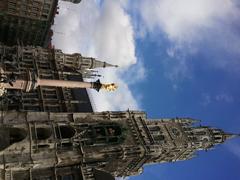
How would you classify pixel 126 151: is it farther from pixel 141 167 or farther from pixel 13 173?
pixel 13 173

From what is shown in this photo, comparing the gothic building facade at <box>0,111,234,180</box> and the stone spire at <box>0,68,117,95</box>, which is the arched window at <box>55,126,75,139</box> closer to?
the gothic building facade at <box>0,111,234,180</box>

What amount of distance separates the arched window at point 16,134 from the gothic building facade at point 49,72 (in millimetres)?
14041

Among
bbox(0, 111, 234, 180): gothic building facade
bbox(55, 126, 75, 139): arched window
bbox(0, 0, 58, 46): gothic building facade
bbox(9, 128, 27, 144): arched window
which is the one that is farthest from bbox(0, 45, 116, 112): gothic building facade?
bbox(9, 128, 27, 144): arched window

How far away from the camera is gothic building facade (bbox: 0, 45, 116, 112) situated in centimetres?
6875

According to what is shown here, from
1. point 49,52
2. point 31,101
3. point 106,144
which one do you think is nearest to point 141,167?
point 106,144

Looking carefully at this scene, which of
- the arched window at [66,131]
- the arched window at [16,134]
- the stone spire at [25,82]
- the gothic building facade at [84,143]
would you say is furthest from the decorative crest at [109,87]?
the arched window at [16,134]

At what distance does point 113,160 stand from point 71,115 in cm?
813

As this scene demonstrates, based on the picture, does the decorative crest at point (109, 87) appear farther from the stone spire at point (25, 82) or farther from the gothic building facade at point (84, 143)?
the gothic building facade at point (84, 143)

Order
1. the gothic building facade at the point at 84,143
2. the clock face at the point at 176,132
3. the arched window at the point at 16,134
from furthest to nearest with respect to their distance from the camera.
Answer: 1. the clock face at the point at 176,132
2. the arched window at the point at 16,134
3. the gothic building facade at the point at 84,143

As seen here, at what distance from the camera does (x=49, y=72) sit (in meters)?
75.8

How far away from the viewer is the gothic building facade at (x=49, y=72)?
6875 cm

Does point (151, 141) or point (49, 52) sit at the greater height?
point (49, 52)

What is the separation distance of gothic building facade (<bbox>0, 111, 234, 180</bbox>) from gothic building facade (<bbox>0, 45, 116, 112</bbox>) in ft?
42.2

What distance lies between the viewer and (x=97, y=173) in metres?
55.2
